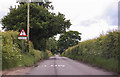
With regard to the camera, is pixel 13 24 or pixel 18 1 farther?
pixel 18 1

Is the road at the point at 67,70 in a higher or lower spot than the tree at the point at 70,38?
lower

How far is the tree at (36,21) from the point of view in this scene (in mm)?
25844

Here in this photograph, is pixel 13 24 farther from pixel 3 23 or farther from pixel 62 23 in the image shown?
pixel 62 23

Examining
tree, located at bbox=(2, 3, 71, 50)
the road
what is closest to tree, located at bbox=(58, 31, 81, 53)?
tree, located at bbox=(2, 3, 71, 50)

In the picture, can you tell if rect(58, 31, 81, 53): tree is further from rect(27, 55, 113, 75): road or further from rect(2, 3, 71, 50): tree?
rect(27, 55, 113, 75): road

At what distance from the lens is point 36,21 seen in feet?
85.0

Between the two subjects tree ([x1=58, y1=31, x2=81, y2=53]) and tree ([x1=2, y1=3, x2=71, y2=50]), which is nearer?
tree ([x1=2, y1=3, x2=71, y2=50])

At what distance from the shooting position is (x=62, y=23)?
30281mm

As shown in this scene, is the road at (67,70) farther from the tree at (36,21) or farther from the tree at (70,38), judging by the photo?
the tree at (70,38)

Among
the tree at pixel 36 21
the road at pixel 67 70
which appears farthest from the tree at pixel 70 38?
the road at pixel 67 70

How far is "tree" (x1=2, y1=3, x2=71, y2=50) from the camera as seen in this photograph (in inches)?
1017

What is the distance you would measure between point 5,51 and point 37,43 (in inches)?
793

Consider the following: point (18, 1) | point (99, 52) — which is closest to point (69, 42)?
point (18, 1)

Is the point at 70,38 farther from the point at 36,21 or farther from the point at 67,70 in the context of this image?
the point at 67,70
